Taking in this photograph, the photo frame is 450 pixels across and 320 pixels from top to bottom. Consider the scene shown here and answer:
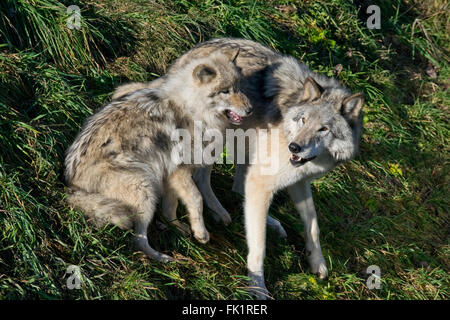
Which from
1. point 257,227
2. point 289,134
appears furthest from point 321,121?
point 257,227

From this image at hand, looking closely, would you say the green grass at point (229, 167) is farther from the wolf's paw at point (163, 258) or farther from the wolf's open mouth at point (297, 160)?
the wolf's open mouth at point (297, 160)

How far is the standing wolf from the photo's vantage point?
184 inches

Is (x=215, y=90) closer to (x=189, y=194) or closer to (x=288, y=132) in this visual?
(x=288, y=132)

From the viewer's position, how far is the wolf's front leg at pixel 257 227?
190 inches

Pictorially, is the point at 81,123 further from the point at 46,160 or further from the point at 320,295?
the point at 320,295

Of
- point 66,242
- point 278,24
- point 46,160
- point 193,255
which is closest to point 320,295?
point 193,255

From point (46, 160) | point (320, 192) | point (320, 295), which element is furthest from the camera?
point (320, 192)

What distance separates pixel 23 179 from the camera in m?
4.51

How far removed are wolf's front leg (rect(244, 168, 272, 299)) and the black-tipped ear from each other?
0.81 metres

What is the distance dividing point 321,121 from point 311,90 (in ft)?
1.07

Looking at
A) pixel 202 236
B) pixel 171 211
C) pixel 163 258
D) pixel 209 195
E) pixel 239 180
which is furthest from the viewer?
pixel 239 180

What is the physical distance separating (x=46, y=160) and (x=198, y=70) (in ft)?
4.78

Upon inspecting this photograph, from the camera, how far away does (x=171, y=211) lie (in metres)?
4.95

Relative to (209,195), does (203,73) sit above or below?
above
